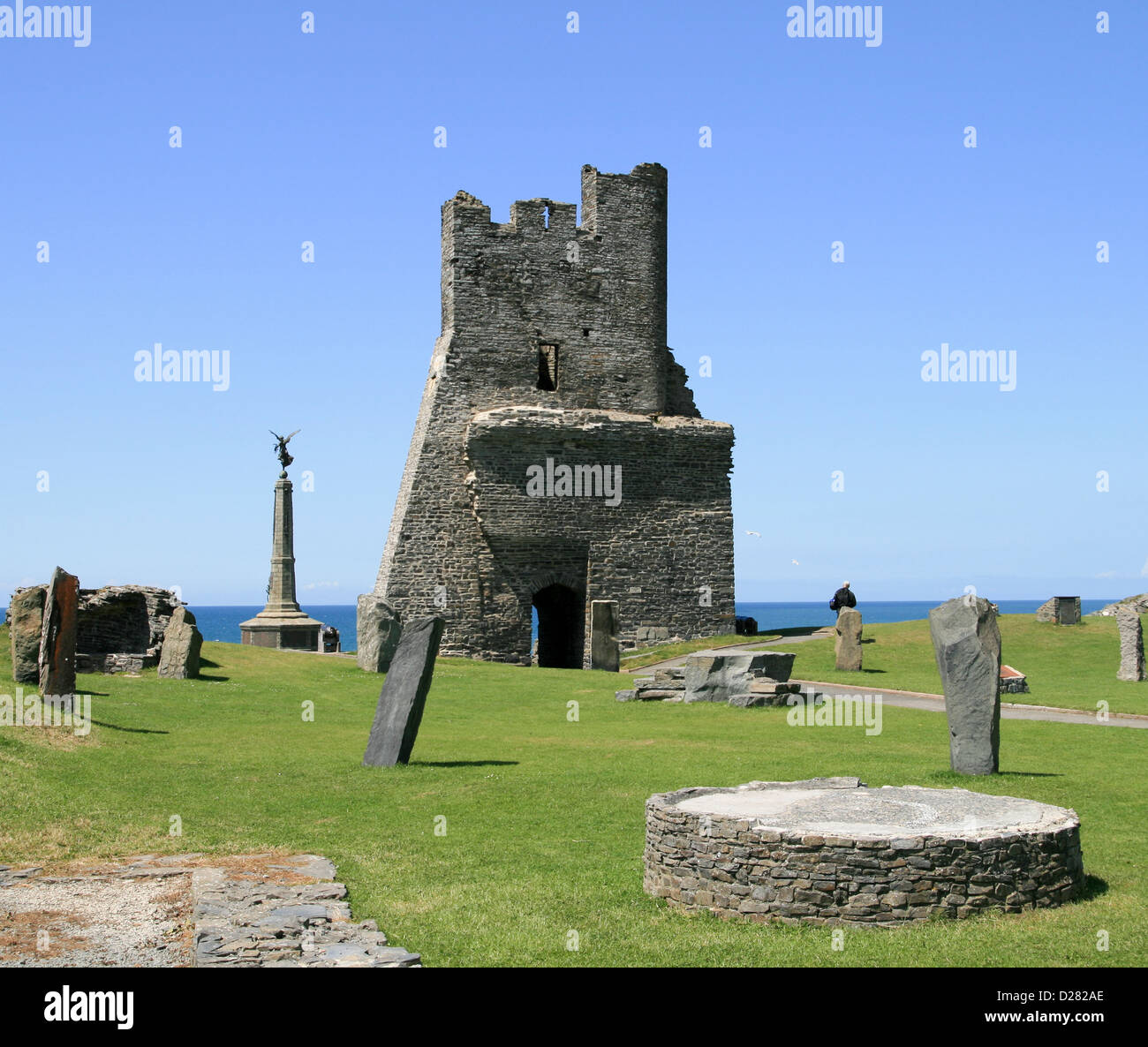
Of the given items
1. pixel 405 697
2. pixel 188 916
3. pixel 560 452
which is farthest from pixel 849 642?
pixel 188 916

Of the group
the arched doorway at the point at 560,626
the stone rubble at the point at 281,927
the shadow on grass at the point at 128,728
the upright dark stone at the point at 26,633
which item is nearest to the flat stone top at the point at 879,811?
the stone rubble at the point at 281,927

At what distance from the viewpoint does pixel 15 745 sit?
43.9 ft

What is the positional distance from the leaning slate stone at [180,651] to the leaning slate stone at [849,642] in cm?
1281

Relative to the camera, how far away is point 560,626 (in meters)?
37.3

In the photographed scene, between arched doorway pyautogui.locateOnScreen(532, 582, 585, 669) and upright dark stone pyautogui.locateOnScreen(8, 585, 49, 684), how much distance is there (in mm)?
16928

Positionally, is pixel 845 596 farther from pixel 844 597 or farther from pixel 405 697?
pixel 405 697

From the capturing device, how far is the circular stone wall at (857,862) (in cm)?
771

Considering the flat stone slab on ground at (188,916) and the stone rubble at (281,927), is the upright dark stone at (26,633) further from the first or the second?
the stone rubble at (281,927)

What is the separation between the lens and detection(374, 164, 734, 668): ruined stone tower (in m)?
33.4

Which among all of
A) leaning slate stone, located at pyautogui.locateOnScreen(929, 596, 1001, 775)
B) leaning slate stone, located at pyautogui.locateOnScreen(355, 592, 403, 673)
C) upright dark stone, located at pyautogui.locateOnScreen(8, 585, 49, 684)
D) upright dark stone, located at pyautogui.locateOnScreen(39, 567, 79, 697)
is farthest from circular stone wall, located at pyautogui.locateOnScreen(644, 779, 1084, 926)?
leaning slate stone, located at pyautogui.locateOnScreen(355, 592, 403, 673)

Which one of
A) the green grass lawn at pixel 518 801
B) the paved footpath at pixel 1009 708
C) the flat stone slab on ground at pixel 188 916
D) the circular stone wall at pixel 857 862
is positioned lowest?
the paved footpath at pixel 1009 708
